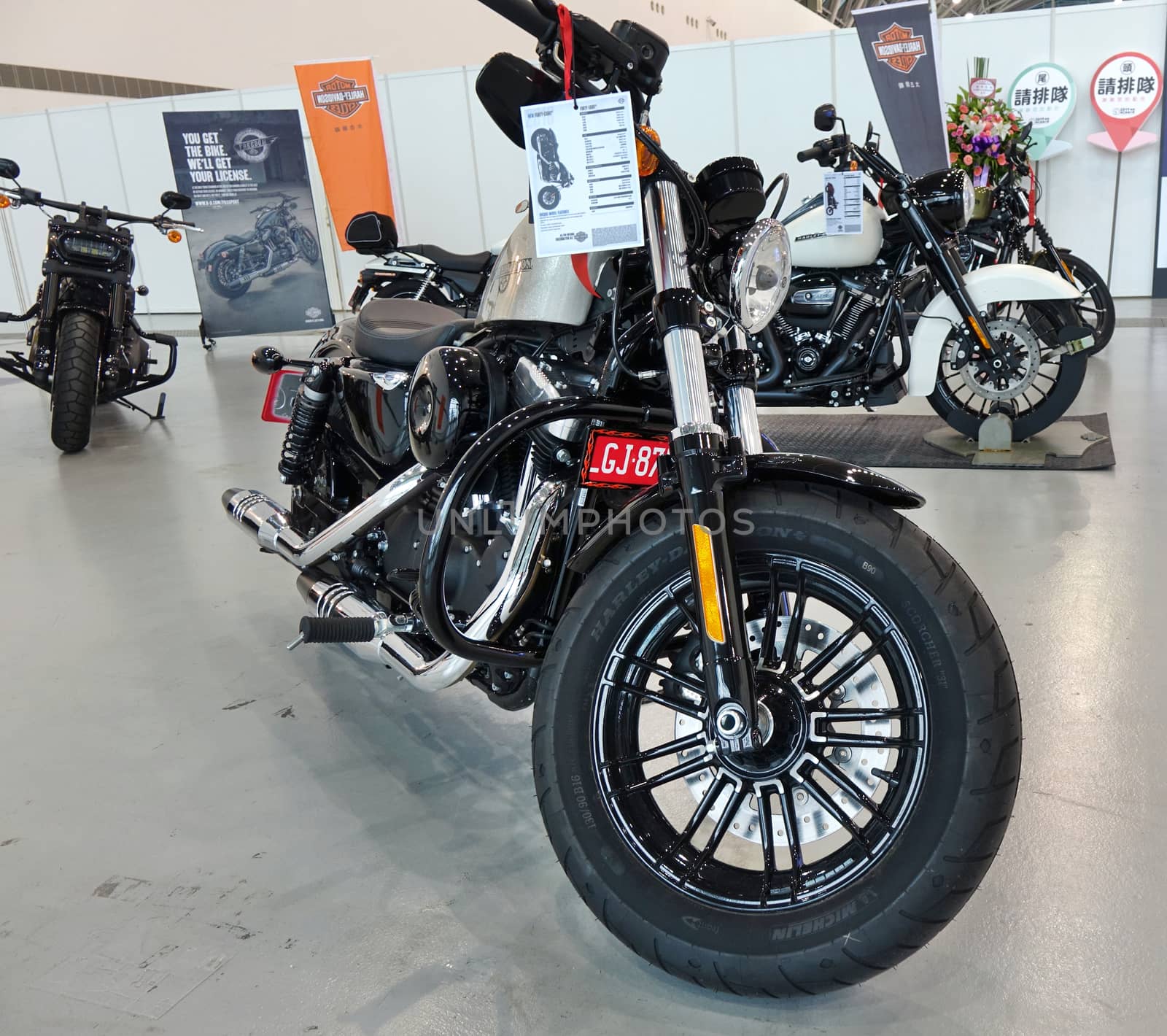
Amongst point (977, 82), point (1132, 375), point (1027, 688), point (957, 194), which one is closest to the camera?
point (1027, 688)

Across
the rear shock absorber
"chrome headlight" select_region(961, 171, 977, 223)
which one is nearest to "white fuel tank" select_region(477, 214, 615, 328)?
the rear shock absorber

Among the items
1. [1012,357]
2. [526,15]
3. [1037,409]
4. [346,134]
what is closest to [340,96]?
[346,134]

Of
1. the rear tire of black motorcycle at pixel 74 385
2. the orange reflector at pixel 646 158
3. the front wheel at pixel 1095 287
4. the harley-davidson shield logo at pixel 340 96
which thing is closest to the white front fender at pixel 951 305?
the front wheel at pixel 1095 287

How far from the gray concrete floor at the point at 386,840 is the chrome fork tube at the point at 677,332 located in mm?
770

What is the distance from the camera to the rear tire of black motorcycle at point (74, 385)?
486 centimetres

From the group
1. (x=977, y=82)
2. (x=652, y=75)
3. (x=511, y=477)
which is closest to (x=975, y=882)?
(x=511, y=477)

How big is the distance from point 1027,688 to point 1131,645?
1.13 ft

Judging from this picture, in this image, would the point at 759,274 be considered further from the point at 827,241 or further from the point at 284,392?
the point at 827,241

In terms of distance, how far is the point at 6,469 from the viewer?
Answer: 15.5ft

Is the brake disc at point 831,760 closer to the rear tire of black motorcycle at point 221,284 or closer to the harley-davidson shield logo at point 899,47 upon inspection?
the harley-davidson shield logo at point 899,47

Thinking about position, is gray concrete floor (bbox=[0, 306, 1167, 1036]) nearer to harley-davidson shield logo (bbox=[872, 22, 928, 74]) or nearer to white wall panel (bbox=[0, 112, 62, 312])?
harley-davidson shield logo (bbox=[872, 22, 928, 74])

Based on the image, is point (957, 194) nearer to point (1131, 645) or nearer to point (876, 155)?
point (876, 155)

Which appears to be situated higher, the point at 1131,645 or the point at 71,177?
the point at 71,177

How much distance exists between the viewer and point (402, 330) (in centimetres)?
207
